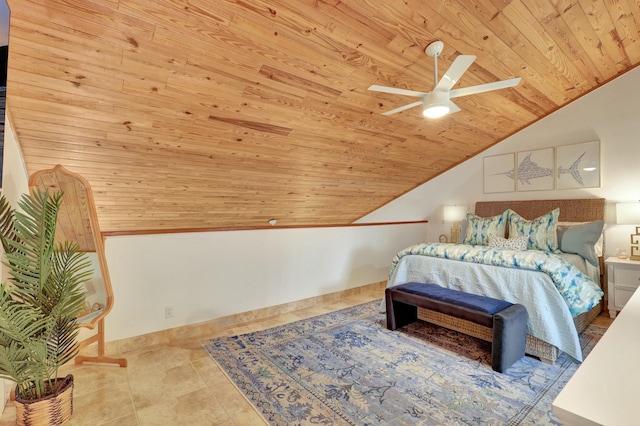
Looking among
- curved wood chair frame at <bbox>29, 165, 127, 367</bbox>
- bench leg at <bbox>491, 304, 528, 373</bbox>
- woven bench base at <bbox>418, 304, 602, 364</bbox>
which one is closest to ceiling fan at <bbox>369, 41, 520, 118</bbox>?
bench leg at <bbox>491, 304, 528, 373</bbox>

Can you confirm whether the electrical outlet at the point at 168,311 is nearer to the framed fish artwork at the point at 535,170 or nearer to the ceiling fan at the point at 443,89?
the ceiling fan at the point at 443,89

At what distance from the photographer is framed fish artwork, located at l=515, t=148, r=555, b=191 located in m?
4.14

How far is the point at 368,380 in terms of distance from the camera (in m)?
2.18

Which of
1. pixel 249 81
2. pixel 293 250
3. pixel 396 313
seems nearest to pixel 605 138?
pixel 396 313

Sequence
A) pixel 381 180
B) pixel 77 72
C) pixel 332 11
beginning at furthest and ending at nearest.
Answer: pixel 381 180 → pixel 332 11 → pixel 77 72

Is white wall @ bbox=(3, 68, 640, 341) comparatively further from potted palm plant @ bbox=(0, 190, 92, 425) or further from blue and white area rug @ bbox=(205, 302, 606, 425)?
blue and white area rug @ bbox=(205, 302, 606, 425)

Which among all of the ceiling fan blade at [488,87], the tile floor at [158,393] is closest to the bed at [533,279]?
the ceiling fan blade at [488,87]

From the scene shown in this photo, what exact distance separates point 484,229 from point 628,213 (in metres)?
1.37

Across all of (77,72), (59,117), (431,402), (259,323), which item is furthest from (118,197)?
(431,402)

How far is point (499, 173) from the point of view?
4594 millimetres

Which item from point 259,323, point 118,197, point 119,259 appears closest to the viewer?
point 118,197

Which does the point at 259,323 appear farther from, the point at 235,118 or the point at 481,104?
the point at 481,104

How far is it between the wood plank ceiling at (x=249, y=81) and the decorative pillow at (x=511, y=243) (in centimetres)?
148

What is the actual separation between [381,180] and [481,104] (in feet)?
4.55
